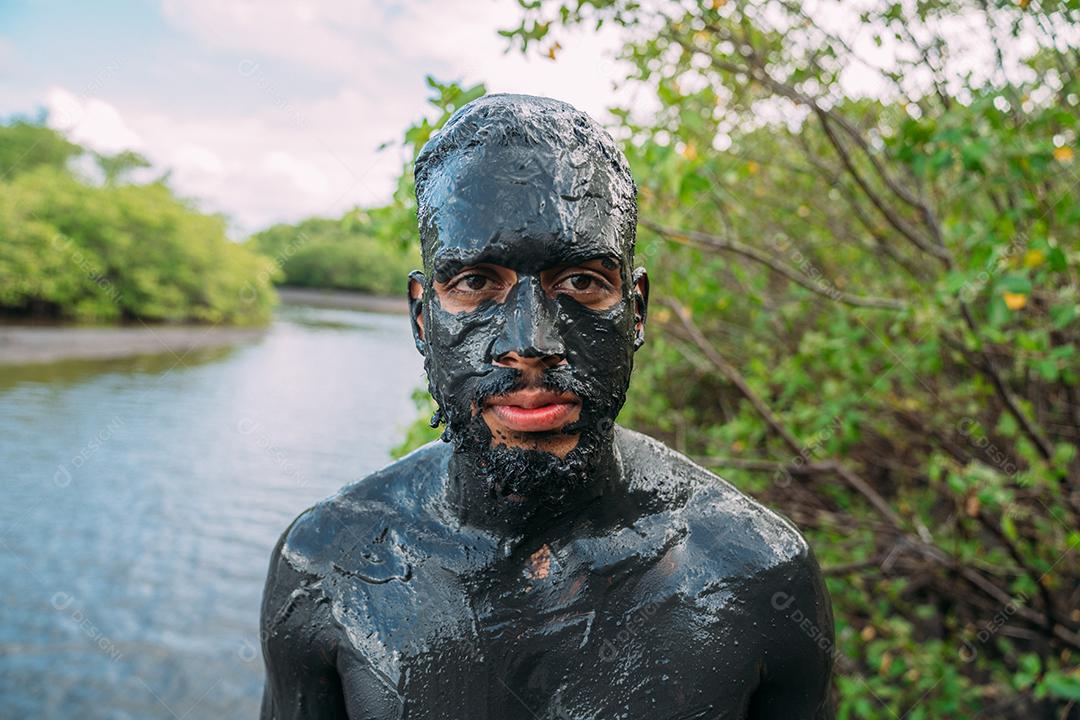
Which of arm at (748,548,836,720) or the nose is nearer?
the nose

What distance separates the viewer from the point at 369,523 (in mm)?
2115

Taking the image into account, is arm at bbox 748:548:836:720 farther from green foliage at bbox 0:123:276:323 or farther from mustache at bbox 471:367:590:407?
green foliage at bbox 0:123:276:323

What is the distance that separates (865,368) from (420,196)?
408 cm

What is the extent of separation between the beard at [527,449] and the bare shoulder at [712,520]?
37 cm

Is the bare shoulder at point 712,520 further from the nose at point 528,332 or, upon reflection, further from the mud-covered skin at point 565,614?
the nose at point 528,332

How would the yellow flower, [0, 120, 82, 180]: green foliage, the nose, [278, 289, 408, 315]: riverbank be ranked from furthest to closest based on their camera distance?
[278, 289, 408, 315]: riverbank < [0, 120, 82, 180]: green foliage < the yellow flower < the nose

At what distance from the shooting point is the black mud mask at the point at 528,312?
165 centimetres

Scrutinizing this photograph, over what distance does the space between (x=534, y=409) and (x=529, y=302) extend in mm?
212

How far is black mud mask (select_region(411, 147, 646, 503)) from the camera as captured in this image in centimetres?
165

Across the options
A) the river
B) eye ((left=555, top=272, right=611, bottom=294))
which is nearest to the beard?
eye ((left=555, top=272, right=611, bottom=294))

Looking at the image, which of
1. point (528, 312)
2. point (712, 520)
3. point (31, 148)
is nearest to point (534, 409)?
point (528, 312)

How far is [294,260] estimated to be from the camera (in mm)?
76312

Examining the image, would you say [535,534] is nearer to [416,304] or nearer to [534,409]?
[534,409]

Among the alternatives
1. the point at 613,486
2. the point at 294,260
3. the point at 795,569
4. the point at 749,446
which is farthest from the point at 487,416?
the point at 294,260
